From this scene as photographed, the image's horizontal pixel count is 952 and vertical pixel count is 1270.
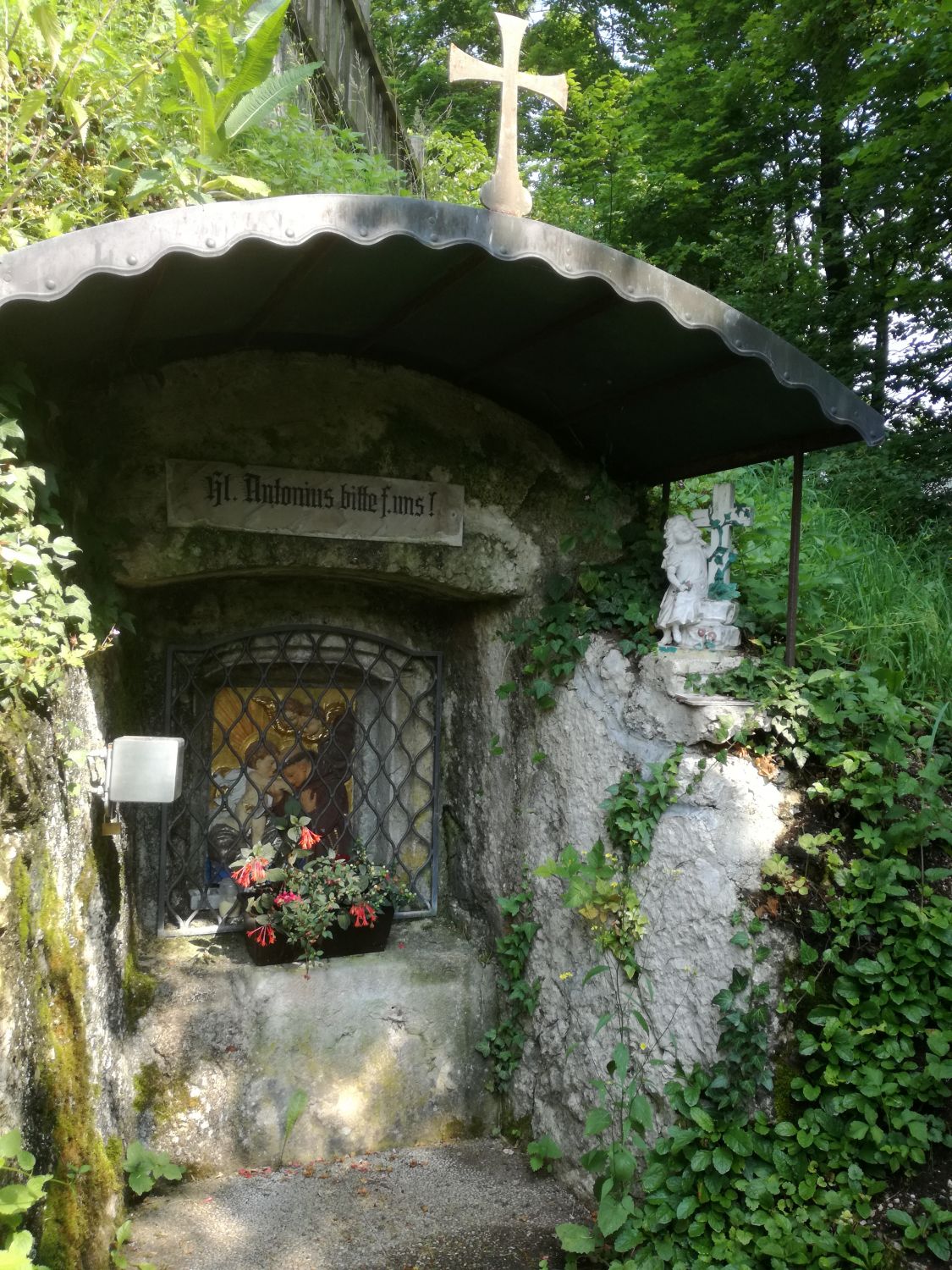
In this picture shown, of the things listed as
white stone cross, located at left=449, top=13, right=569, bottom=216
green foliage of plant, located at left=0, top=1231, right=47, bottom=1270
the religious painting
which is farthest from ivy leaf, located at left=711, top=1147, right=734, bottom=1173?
white stone cross, located at left=449, top=13, right=569, bottom=216

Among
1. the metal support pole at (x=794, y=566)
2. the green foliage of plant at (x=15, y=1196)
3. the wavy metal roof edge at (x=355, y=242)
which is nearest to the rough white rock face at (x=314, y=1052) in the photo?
the green foliage of plant at (x=15, y=1196)

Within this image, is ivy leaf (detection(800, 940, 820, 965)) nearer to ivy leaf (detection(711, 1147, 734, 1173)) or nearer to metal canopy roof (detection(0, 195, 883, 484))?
ivy leaf (detection(711, 1147, 734, 1173))

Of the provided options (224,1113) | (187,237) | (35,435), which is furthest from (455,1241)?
(187,237)

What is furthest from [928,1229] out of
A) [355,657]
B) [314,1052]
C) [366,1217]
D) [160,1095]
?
[355,657]

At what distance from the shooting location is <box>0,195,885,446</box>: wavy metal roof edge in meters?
2.20

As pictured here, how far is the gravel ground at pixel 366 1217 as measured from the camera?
3.16 metres

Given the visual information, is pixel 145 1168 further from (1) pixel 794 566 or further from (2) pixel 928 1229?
(1) pixel 794 566

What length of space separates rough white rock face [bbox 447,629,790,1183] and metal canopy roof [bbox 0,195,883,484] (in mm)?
884

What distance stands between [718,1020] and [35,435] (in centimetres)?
264

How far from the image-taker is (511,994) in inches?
154

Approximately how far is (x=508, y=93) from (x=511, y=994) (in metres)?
3.35

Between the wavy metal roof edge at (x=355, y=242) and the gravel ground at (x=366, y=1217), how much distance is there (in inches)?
117

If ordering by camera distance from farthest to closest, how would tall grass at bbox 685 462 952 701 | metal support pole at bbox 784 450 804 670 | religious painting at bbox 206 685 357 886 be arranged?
religious painting at bbox 206 685 357 886 → tall grass at bbox 685 462 952 701 → metal support pole at bbox 784 450 804 670

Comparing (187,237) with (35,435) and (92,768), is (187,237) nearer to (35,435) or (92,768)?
(35,435)
